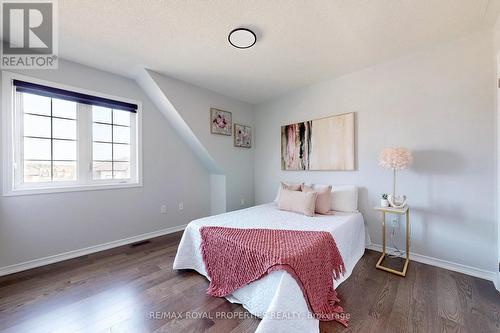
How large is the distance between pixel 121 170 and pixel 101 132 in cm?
57

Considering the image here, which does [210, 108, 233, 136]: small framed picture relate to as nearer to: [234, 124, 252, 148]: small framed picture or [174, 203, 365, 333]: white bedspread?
[234, 124, 252, 148]: small framed picture

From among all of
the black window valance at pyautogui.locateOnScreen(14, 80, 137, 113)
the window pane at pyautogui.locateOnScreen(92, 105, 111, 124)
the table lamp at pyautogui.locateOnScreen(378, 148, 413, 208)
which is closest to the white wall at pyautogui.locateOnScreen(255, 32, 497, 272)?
the table lamp at pyautogui.locateOnScreen(378, 148, 413, 208)

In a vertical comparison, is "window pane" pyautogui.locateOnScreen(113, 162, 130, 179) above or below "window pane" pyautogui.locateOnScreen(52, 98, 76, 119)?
below

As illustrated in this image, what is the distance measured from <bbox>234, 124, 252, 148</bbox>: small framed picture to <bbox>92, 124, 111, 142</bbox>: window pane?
1924mm

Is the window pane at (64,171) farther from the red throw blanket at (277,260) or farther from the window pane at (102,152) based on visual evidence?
the red throw blanket at (277,260)

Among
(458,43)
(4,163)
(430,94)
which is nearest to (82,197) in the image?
(4,163)

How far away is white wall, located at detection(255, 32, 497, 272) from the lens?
192 centimetres

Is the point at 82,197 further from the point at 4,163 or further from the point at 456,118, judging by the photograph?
the point at 456,118

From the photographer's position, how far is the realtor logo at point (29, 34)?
1663mm

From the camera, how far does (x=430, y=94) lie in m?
2.18

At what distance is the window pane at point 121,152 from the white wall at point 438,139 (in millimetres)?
3122

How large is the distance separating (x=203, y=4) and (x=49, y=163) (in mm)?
2461

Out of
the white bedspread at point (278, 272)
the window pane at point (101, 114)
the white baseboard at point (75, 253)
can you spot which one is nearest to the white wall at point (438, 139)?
the white bedspread at point (278, 272)

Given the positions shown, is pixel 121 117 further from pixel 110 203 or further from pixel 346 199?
pixel 346 199
